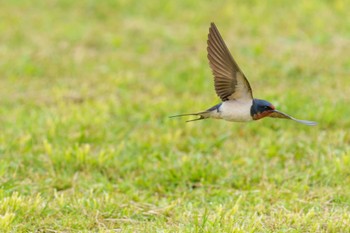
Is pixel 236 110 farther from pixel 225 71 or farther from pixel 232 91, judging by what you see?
pixel 225 71

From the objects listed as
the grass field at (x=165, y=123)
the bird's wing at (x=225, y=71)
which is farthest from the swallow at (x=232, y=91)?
the grass field at (x=165, y=123)

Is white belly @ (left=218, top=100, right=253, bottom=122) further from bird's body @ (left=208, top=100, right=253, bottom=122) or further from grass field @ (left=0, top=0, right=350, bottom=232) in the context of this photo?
grass field @ (left=0, top=0, right=350, bottom=232)

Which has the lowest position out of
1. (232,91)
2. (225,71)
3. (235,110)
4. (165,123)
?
(165,123)

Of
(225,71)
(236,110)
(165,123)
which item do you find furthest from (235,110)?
(165,123)

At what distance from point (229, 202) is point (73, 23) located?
670 cm

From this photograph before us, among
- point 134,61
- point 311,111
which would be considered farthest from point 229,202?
point 134,61

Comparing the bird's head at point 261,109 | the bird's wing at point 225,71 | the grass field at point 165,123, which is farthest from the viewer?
the grass field at point 165,123

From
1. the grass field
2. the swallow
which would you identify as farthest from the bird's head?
the grass field

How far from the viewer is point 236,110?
4133 mm

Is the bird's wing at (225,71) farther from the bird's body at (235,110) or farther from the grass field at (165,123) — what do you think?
the grass field at (165,123)

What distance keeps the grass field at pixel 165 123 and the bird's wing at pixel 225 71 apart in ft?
2.60

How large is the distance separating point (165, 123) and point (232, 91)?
269 centimetres

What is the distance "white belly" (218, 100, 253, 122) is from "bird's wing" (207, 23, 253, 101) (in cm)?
4

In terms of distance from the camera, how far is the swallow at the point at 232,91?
157 inches
